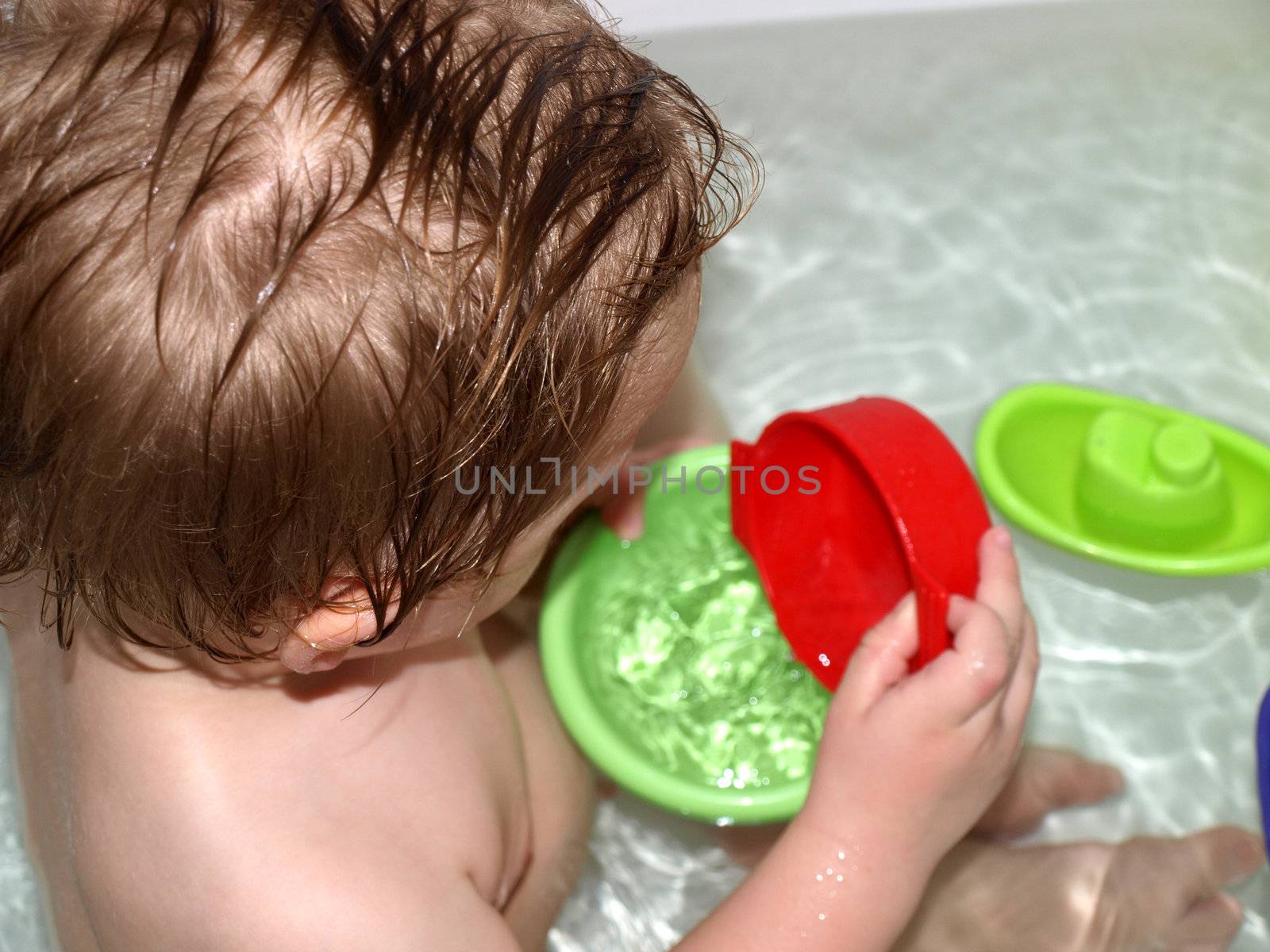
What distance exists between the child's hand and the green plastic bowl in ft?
0.19

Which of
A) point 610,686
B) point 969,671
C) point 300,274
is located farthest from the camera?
point 610,686

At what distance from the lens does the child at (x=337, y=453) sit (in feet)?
1.91

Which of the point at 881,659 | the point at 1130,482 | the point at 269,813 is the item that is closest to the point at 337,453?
the point at 269,813

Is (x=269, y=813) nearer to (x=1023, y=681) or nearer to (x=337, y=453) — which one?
(x=337, y=453)

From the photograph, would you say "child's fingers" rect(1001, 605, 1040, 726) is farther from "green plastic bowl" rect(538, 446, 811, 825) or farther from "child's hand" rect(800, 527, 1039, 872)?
"green plastic bowl" rect(538, 446, 811, 825)

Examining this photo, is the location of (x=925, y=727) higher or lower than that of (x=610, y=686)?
higher

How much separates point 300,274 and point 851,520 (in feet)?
1.94

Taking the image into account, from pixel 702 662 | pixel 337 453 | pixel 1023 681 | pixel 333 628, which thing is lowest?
pixel 702 662

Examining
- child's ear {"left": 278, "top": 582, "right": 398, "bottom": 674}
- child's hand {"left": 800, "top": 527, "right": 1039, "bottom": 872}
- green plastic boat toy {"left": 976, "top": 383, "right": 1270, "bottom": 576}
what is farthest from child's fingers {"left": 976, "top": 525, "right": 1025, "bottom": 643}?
child's ear {"left": 278, "top": 582, "right": 398, "bottom": 674}

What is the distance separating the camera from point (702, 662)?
1.12 metres

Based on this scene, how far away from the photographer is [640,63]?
0.73 meters

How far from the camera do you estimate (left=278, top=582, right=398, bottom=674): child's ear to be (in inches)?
28.3

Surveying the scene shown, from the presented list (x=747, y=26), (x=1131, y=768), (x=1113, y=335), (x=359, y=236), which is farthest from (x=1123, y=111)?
(x=359, y=236)

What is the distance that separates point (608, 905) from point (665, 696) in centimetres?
19
